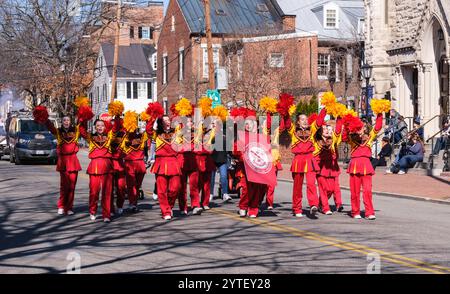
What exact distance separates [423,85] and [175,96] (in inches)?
1048

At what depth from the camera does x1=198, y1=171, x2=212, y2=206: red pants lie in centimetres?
1795

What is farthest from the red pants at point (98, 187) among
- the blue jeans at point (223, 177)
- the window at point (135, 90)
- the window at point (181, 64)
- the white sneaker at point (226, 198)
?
the window at point (135, 90)

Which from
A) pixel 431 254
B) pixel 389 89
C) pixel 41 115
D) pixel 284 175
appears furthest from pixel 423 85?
pixel 431 254

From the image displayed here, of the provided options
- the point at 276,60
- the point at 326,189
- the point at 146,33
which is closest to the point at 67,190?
the point at 326,189

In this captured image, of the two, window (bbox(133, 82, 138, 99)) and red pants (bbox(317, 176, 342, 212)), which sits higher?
window (bbox(133, 82, 138, 99))

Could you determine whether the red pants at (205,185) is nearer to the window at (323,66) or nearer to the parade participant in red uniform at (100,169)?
the parade participant in red uniform at (100,169)

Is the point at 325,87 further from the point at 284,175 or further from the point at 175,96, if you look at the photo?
the point at 284,175

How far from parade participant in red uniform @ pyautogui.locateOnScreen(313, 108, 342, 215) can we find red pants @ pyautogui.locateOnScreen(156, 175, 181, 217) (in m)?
2.87

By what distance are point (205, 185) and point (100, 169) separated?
275 centimetres

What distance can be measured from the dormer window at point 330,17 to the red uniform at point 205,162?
41.8 m

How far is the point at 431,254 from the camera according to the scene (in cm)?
1180

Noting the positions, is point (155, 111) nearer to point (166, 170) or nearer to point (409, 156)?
point (166, 170)

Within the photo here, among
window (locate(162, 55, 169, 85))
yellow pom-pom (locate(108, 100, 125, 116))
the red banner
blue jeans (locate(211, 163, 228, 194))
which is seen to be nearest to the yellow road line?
the red banner

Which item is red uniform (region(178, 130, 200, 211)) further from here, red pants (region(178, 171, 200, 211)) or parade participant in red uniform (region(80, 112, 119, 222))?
parade participant in red uniform (region(80, 112, 119, 222))
